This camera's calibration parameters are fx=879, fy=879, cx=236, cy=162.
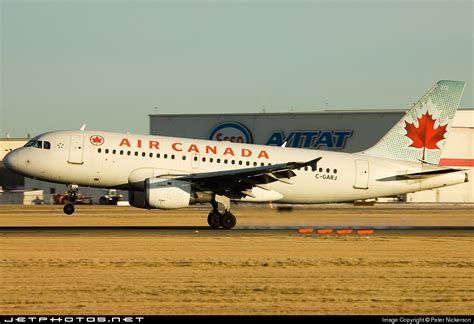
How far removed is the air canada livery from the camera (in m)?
38.7

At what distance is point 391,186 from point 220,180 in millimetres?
8974

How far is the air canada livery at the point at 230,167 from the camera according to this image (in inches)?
1524

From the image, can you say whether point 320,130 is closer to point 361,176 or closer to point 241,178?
point 361,176

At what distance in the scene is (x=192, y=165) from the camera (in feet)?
131

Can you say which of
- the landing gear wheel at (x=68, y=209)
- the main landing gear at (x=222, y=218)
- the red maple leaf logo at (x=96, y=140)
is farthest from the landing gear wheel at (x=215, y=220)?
the landing gear wheel at (x=68, y=209)

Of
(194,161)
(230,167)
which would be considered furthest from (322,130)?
(194,161)

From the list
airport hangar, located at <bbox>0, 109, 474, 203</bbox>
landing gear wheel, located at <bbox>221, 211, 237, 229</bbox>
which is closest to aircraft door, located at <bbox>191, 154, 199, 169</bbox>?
landing gear wheel, located at <bbox>221, 211, 237, 229</bbox>

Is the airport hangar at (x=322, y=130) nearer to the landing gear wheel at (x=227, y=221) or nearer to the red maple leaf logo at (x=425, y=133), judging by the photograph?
the red maple leaf logo at (x=425, y=133)

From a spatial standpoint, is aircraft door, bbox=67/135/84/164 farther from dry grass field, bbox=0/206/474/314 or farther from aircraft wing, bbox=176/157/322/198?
dry grass field, bbox=0/206/474/314

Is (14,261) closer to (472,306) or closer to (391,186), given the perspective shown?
(472,306)

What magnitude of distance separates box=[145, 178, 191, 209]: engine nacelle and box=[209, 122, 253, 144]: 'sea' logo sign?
51774 mm

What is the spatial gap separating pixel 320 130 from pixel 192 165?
1967 inches

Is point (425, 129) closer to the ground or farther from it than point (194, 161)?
farther from it

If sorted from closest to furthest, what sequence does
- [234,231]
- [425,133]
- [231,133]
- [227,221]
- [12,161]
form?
1. [234,231]
2. [227,221]
3. [12,161]
4. [425,133]
5. [231,133]
